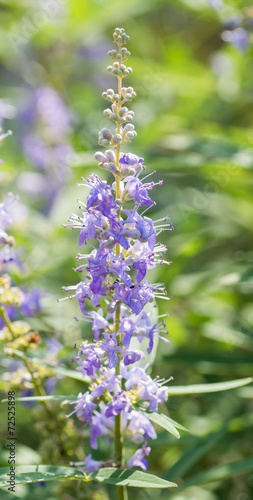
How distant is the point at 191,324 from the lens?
161 inches

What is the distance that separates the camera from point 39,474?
5.90 ft

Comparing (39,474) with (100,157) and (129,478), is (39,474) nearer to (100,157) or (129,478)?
(129,478)

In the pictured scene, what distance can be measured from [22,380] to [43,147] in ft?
10.1

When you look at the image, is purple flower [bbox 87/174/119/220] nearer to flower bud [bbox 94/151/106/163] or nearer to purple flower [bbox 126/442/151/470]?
flower bud [bbox 94/151/106/163]

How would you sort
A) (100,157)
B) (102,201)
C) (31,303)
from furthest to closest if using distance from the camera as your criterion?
(31,303), (100,157), (102,201)

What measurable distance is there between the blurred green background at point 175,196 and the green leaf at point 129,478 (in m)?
0.70

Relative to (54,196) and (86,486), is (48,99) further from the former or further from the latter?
(86,486)

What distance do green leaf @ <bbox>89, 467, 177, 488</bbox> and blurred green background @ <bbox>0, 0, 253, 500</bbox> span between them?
697 mm

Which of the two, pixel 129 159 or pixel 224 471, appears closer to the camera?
pixel 129 159

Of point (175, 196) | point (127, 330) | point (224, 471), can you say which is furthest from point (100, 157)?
point (175, 196)

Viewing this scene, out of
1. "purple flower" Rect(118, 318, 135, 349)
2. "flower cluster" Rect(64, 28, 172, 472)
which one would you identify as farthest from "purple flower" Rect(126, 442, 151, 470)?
"purple flower" Rect(118, 318, 135, 349)

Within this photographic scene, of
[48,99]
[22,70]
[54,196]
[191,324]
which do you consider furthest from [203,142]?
[22,70]

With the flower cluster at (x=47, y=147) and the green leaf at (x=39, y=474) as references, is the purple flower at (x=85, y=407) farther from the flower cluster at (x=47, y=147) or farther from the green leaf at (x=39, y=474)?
the flower cluster at (x=47, y=147)

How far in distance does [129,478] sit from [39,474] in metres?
0.30
